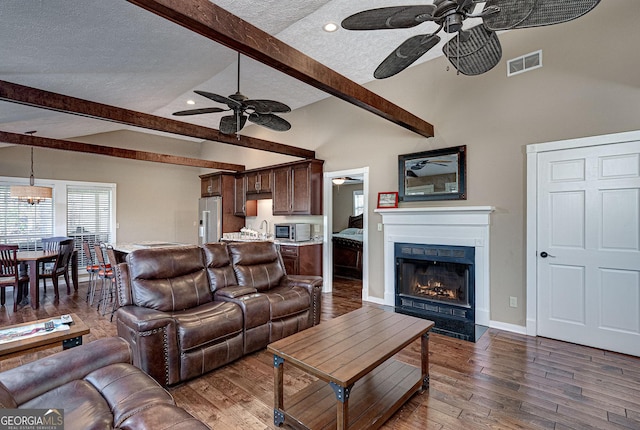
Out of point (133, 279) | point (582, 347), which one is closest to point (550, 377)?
point (582, 347)

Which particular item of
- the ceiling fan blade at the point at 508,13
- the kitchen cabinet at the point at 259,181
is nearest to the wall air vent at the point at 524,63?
the ceiling fan blade at the point at 508,13

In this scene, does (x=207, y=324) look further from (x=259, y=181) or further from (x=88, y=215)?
(x=88, y=215)

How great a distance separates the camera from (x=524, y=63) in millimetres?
3713

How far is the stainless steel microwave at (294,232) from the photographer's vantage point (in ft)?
19.4

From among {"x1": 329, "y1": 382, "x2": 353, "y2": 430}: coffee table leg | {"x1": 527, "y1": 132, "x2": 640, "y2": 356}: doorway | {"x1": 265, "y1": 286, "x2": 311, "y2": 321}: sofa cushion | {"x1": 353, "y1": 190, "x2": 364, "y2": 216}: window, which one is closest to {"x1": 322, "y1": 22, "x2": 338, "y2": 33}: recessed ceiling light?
{"x1": 527, "y1": 132, "x2": 640, "y2": 356}: doorway

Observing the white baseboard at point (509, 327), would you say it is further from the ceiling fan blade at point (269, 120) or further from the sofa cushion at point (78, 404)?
the sofa cushion at point (78, 404)

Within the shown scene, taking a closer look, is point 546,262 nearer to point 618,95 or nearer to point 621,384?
point 621,384

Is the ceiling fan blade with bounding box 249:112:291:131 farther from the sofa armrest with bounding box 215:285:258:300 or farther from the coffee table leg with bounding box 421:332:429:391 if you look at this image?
the coffee table leg with bounding box 421:332:429:391

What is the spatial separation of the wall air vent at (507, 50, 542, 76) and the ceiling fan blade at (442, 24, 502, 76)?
176 cm

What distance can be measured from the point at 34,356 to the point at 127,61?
10.6ft

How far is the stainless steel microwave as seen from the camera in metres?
5.90

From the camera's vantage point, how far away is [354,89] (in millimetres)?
2973

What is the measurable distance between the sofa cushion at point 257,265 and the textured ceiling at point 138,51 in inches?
90.7

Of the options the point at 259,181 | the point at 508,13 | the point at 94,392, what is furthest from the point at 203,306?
the point at 259,181
